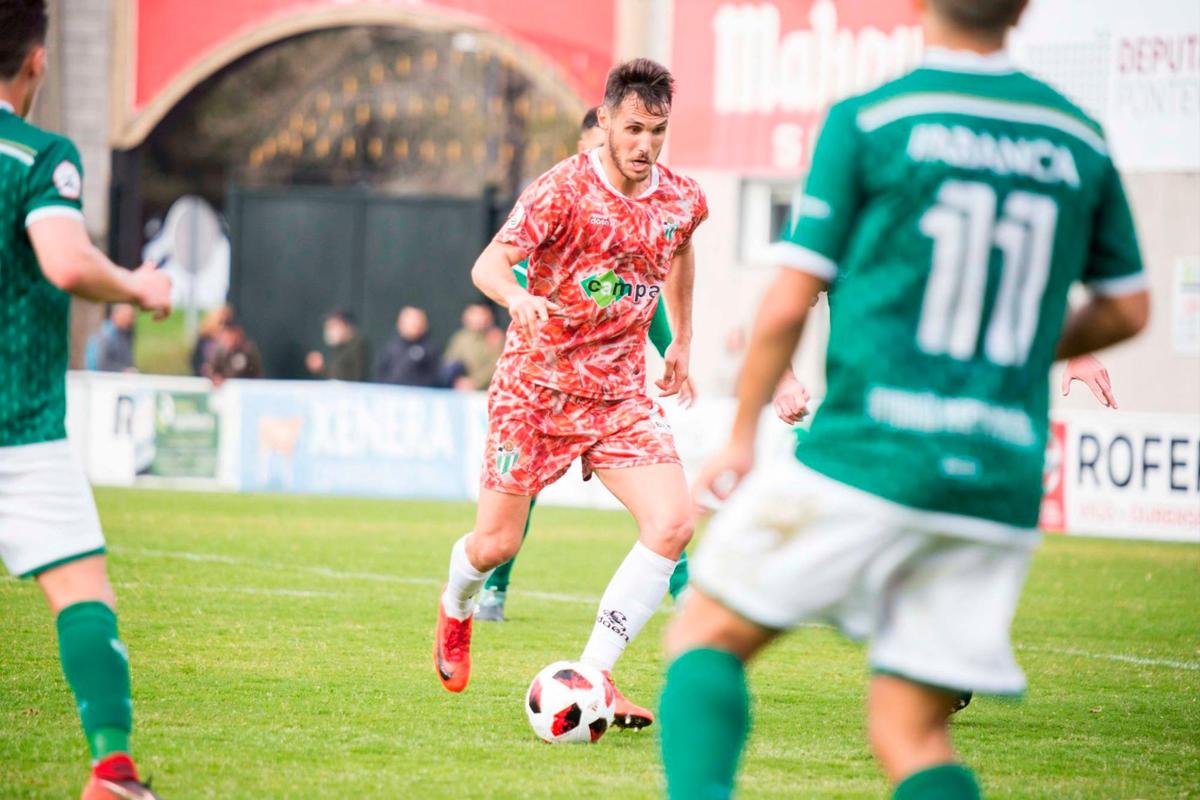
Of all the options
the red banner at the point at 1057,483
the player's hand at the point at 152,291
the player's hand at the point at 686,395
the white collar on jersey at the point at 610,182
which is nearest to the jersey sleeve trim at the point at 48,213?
the player's hand at the point at 152,291

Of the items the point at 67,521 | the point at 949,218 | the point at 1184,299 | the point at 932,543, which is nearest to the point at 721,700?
the point at 932,543

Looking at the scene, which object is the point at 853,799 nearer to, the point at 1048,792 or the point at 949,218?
the point at 1048,792

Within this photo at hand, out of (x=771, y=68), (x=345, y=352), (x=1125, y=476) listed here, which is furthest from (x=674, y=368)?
(x=771, y=68)

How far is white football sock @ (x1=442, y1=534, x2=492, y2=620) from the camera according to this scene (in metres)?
6.77

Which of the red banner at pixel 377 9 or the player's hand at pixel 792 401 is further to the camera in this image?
the red banner at pixel 377 9

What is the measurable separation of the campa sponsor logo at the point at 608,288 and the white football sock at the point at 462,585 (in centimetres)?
104

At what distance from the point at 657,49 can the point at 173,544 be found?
13.4 metres

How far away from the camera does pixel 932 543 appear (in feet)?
11.6

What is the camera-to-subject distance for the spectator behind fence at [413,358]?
789 inches

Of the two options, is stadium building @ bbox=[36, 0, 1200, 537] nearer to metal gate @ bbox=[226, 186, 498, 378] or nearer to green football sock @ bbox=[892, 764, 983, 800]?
metal gate @ bbox=[226, 186, 498, 378]

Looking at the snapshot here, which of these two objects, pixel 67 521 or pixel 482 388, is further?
pixel 482 388

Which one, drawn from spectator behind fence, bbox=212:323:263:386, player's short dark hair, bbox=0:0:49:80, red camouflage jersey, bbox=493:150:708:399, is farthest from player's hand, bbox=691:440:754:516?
spectator behind fence, bbox=212:323:263:386

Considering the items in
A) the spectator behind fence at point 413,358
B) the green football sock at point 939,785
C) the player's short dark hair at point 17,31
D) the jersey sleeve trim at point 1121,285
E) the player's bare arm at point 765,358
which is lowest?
the spectator behind fence at point 413,358

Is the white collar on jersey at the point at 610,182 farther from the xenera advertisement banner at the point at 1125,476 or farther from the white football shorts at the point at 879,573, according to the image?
the xenera advertisement banner at the point at 1125,476
